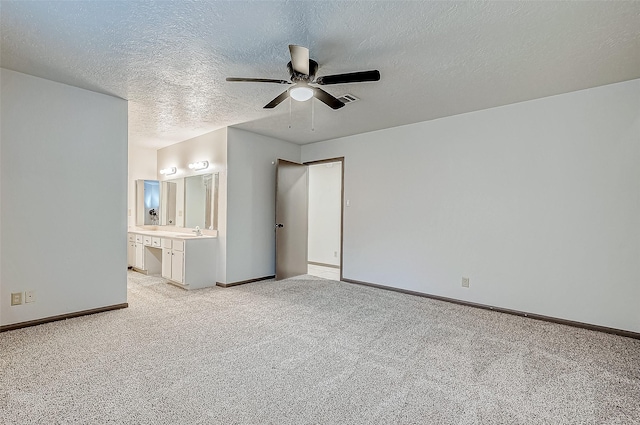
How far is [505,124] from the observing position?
3.78m

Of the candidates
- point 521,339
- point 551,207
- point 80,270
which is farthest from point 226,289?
point 551,207

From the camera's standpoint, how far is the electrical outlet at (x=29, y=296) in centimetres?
305

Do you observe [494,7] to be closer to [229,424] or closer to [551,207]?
[551,207]

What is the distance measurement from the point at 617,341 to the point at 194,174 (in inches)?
236

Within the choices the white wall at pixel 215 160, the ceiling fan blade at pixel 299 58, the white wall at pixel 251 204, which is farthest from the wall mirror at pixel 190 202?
the ceiling fan blade at pixel 299 58

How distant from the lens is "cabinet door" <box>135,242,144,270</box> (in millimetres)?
5629

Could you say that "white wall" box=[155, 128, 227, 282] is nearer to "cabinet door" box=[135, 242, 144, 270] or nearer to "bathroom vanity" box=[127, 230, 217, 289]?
"bathroom vanity" box=[127, 230, 217, 289]

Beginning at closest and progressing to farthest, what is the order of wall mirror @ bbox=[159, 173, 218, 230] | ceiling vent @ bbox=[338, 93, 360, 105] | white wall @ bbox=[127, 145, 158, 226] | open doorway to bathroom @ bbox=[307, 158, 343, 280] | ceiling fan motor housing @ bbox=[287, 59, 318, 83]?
ceiling fan motor housing @ bbox=[287, 59, 318, 83] < ceiling vent @ bbox=[338, 93, 360, 105] < wall mirror @ bbox=[159, 173, 218, 230] < white wall @ bbox=[127, 145, 158, 226] < open doorway to bathroom @ bbox=[307, 158, 343, 280]

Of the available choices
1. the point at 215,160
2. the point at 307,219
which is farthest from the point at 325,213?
the point at 215,160

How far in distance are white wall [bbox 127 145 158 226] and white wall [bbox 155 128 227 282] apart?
2.94 ft

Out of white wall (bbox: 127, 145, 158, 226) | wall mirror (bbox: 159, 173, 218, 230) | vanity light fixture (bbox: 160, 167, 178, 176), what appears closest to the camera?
wall mirror (bbox: 159, 173, 218, 230)

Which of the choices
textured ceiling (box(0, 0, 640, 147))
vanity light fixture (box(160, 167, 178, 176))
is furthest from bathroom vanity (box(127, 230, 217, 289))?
textured ceiling (box(0, 0, 640, 147))

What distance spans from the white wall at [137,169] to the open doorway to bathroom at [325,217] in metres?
3.36

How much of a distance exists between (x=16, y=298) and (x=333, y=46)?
3.78 meters
